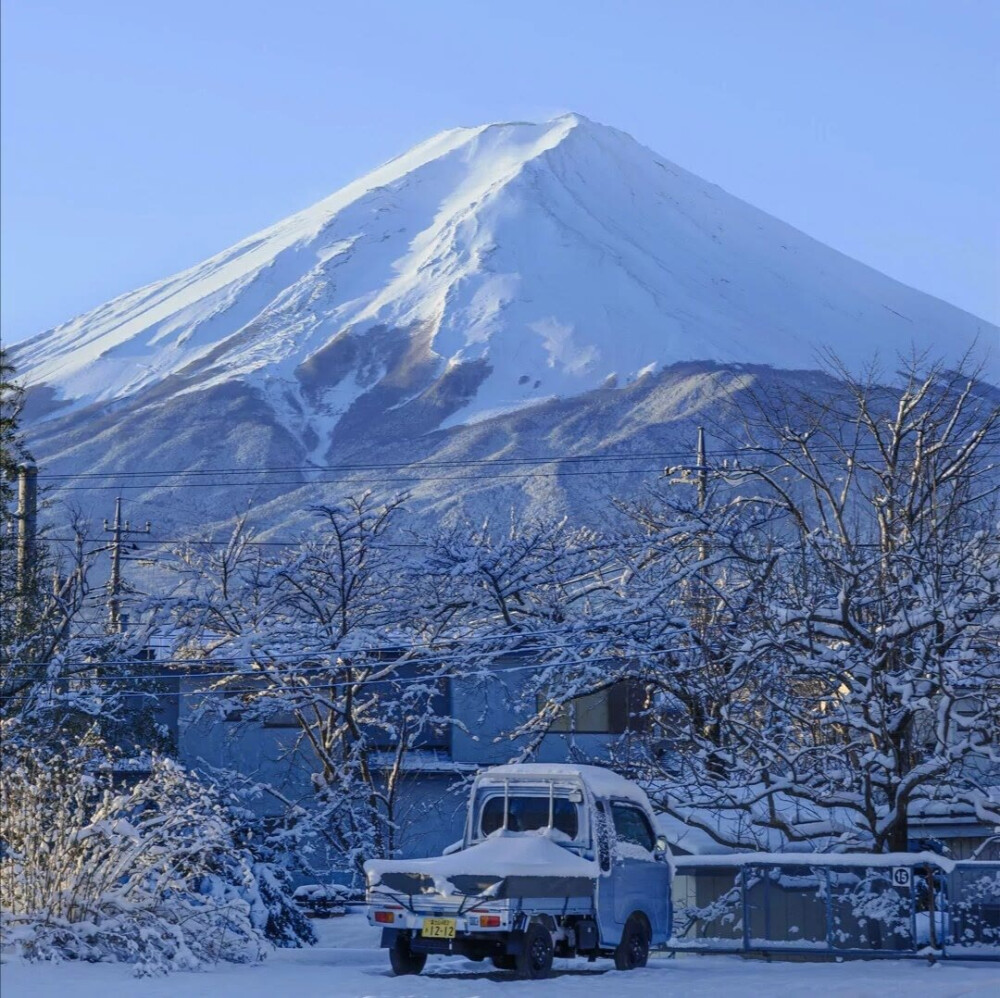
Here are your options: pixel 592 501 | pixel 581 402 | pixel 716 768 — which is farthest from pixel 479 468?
pixel 716 768

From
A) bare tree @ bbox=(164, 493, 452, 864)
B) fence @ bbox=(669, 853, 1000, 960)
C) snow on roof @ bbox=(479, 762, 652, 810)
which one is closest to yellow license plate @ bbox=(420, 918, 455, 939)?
snow on roof @ bbox=(479, 762, 652, 810)

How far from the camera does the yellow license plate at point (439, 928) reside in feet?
46.8

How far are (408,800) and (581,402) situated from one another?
161467 millimetres

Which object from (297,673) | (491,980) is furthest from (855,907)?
(297,673)

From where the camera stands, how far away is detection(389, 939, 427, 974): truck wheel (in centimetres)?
1473

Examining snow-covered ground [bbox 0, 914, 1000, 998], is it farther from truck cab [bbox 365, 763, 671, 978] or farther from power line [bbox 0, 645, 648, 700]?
power line [bbox 0, 645, 648, 700]

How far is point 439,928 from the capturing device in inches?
564

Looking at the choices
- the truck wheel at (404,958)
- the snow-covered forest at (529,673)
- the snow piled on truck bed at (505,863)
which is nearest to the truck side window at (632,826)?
the snow piled on truck bed at (505,863)

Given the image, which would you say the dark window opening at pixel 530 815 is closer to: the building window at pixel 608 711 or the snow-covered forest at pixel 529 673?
the snow-covered forest at pixel 529 673

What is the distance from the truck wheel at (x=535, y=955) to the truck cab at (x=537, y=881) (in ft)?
0.03

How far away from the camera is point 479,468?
159 meters

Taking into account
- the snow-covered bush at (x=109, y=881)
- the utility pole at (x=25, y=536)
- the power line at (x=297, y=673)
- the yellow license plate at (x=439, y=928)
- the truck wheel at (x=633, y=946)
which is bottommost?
the truck wheel at (x=633, y=946)

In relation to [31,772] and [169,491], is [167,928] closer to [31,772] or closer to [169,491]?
[31,772]

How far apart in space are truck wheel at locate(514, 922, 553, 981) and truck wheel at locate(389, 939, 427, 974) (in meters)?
1.02
